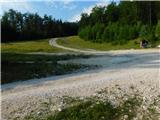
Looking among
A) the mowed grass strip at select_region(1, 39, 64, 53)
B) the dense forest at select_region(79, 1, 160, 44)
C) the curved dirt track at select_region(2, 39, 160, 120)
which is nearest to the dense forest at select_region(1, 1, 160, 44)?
the dense forest at select_region(79, 1, 160, 44)

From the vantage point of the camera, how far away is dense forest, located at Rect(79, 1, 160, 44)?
7091cm

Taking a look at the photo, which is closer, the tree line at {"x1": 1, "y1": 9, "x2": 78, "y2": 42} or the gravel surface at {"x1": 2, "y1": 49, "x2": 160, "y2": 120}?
the gravel surface at {"x1": 2, "y1": 49, "x2": 160, "y2": 120}

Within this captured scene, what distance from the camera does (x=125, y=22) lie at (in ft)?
307

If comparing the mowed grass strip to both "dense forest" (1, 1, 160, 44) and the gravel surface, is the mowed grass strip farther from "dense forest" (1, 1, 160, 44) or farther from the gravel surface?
the gravel surface

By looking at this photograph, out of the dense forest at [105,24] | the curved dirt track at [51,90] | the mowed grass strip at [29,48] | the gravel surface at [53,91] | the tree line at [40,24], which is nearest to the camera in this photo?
the gravel surface at [53,91]

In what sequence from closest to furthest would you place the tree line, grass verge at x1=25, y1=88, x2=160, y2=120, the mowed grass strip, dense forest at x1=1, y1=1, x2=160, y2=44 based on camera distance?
grass verge at x1=25, y1=88, x2=160, y2=120, the mowed grass strip, dense forest at x1=1, y1=1, x2=160, y2=44, the tree line

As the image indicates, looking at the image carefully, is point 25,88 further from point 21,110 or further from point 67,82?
→ point 21,110

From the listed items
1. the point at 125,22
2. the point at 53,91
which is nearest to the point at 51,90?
the point at 53,91

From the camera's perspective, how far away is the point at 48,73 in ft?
71.2

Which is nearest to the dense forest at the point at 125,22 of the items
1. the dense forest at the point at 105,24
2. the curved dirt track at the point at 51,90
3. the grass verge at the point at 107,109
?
the dense forest at the point at 105,24

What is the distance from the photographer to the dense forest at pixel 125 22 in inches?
2792

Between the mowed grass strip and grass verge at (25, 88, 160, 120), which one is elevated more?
grass verge at (25, 88, 160, 120)

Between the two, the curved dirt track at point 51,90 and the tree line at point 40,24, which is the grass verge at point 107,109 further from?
the tree line at point 40,24

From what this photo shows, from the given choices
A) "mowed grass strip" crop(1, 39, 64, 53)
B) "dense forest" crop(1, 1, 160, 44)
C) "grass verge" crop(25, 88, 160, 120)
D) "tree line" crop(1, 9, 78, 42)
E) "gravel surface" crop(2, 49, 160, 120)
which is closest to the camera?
"grass verge" crop(25, 88, 160, 120)
